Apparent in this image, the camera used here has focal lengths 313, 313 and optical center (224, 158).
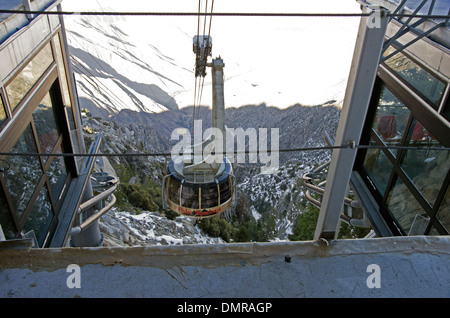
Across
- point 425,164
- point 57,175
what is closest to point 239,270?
point 425,164

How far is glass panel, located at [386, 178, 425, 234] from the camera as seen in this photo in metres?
4.18

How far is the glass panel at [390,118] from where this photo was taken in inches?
181

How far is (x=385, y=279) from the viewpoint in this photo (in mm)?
1561

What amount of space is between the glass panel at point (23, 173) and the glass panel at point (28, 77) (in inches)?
17.8

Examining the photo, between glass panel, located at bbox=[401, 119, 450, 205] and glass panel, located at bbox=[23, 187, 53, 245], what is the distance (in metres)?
4.85

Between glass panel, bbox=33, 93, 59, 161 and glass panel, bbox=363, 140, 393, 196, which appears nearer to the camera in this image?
glass panel, bbox=33, 93, 59, 161

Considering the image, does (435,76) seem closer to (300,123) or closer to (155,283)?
(155,283)

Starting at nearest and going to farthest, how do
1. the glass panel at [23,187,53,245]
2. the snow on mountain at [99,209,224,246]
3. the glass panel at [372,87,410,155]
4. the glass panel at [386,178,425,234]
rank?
1. the glass panel at [23,187,53,245]
2. the glass panel at [386,178,425,234]
3. the glass panel at [372,87,410,155]
4. the snow on mountain at [99,209,224,246]

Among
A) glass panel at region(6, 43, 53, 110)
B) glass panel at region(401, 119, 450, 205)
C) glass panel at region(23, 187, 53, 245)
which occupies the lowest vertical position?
glass panel at region(23, 187, 53, 245)

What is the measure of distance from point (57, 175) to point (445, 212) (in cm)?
521

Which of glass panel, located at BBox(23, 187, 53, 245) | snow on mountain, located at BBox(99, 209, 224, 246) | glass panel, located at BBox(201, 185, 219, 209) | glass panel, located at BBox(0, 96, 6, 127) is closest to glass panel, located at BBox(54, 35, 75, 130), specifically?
glass panel, located at BBox(23, 187, 53, 245)

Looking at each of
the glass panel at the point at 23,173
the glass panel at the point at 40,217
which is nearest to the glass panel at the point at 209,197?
the glass panel at the point at 40,217

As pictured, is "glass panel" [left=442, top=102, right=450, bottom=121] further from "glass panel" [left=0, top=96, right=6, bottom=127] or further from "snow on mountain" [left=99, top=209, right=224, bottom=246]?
"snow on mountain" [left=99, top=209, right=224, bottom=246]
